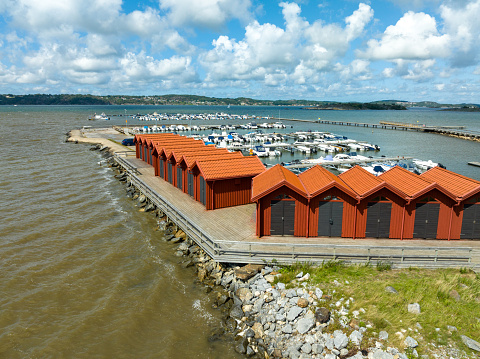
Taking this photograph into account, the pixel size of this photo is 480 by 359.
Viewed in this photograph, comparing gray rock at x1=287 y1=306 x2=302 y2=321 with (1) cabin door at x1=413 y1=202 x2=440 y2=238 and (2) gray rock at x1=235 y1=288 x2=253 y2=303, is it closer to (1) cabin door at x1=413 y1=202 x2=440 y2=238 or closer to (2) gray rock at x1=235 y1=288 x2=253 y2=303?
(2) gray rock at x1=235 y1=288 x2=253 y2=303

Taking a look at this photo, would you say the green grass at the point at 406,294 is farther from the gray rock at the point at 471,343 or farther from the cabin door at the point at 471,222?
the cabin door at the point at 471,222

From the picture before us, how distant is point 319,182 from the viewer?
1948cm

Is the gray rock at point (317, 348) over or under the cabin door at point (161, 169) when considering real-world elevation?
under

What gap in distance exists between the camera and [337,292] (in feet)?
47.0

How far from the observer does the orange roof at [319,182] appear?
18188 mm

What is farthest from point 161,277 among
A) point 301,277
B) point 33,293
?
point 301,277

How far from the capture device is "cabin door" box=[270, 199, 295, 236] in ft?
62.2

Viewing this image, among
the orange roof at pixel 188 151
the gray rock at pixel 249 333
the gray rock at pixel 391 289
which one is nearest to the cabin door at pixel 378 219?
the gray rock at pixel 391 289

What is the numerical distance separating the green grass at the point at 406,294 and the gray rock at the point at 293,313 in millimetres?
1527

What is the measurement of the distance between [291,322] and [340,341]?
216 cm

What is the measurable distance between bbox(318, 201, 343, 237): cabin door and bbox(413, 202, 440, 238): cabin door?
4.37 m

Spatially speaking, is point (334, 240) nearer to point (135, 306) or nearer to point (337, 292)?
point (337, 292)

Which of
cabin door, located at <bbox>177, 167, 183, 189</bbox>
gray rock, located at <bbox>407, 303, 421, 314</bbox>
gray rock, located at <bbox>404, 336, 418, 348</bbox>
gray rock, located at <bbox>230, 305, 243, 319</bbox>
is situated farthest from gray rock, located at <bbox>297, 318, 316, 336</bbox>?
cabin door, located at <bbox>177, 167, 183, 189</bbox>

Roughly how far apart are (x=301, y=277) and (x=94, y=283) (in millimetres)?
11853
